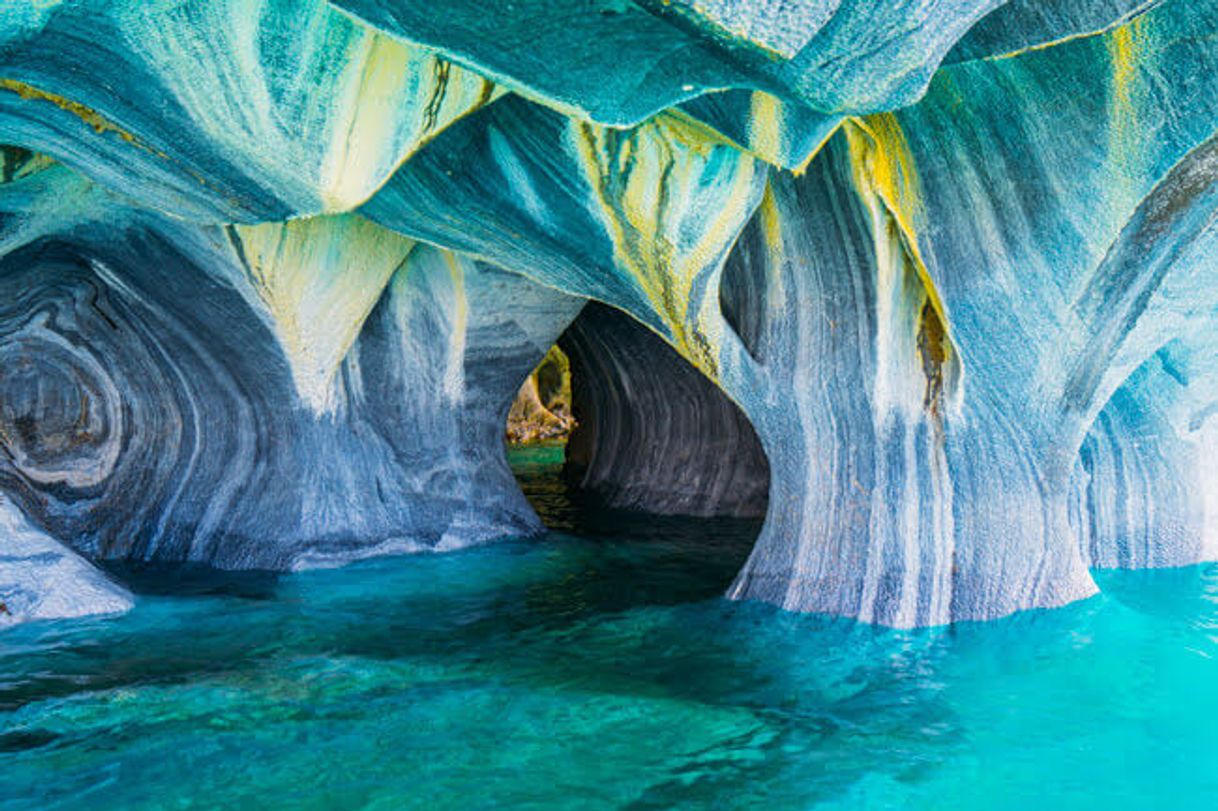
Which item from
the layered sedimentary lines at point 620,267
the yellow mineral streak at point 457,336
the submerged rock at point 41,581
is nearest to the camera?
the layered sedimentary lines at point 620,267

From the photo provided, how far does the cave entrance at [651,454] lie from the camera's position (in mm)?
9367

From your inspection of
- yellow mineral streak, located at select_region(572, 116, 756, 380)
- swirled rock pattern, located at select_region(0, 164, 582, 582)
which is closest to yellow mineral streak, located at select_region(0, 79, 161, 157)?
yellow mineral streak, located at select_region(572, 116, 756, 380)

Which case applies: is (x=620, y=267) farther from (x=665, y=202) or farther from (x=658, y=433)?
(x=658, y=433)

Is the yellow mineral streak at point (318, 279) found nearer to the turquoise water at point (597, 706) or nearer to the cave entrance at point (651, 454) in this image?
the turquoise water at point (597, 706)

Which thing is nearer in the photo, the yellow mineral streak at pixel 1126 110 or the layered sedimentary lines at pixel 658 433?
the yellow mineral streak at pixel 1126 110

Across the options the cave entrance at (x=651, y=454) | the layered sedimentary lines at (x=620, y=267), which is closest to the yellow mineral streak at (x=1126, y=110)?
the layered sedimentary lines at (x=620, y=267)

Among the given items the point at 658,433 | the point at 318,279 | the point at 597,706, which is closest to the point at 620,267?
the point at 597,706

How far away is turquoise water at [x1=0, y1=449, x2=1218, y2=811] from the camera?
327 centimetres

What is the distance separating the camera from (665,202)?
4.77 meters

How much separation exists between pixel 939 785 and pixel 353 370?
17.8 ft

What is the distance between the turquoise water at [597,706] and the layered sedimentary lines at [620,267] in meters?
0.50

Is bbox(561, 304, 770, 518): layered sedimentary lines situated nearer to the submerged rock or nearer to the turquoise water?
the turquoise water

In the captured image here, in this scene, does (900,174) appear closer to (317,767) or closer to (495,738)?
(495,738)

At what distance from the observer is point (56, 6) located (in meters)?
2.82
